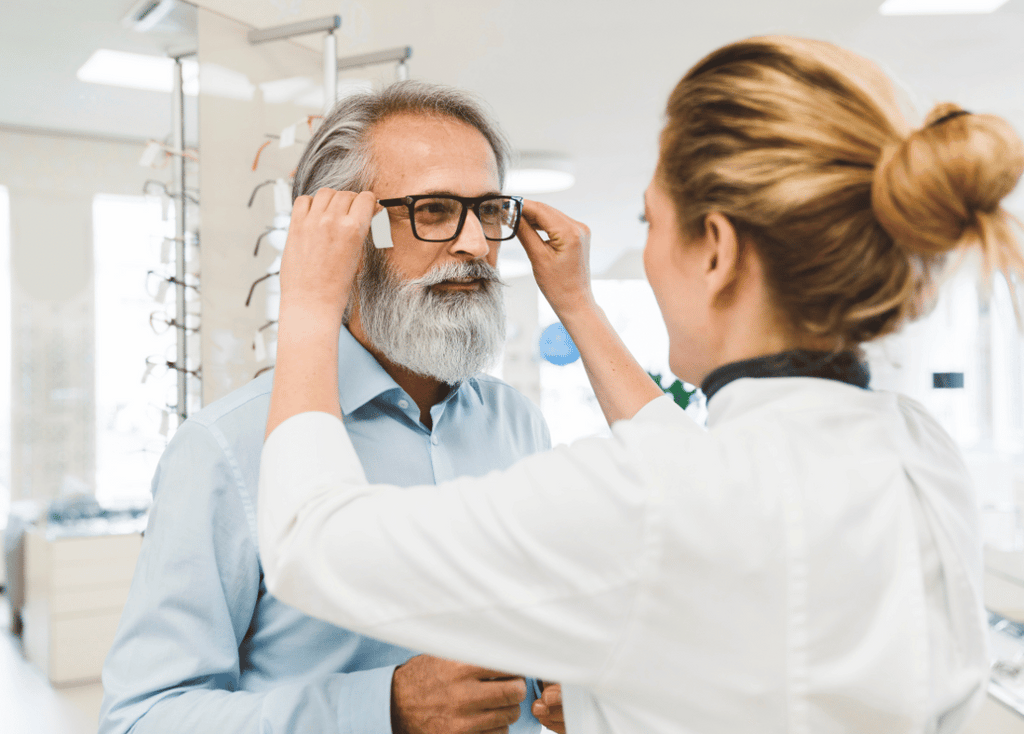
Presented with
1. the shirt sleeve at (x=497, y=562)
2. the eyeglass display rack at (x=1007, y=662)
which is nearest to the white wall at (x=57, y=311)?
the shirt sleeve at (x=497, y=562)

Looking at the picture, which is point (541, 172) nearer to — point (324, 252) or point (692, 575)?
point (324, 252)

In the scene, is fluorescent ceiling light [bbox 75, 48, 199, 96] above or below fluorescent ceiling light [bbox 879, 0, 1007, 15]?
below

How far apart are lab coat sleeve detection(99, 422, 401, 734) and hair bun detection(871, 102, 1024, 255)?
2.43 ft

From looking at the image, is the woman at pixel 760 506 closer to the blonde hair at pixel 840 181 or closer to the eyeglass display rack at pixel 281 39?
the blonde hair at pixel 840 181

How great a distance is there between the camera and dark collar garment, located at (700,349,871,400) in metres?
0.72

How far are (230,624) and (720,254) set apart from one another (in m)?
0.73

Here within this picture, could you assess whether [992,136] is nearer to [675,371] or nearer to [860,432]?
[860,432]

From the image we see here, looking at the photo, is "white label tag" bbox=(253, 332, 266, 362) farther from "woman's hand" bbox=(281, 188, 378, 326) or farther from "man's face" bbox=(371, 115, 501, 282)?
"woman's hand" bbox=(281, 188, 378, 326)

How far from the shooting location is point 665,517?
0.60 m

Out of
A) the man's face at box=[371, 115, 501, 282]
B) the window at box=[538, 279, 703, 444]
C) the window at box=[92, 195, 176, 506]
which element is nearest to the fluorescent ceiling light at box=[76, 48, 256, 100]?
the window at box=[92, 195, 176, 506]

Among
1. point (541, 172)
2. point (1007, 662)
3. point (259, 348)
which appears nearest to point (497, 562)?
point (259, 348)

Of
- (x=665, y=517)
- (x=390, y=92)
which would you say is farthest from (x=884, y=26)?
(x=665, y=517)

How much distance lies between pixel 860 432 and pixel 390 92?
2.99ft

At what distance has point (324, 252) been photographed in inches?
34.9
